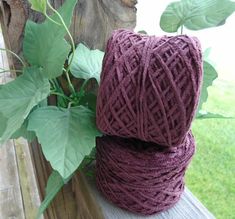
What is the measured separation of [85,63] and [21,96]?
14 cm

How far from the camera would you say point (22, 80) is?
52 centimetres

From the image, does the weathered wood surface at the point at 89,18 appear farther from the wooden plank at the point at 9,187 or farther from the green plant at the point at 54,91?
the wooden plank at the point at 9,187

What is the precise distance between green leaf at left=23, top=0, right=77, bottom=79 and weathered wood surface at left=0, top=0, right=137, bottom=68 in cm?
9

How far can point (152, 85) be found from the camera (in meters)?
0.42

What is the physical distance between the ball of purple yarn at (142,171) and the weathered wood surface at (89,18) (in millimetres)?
205

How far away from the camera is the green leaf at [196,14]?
51 centimetres

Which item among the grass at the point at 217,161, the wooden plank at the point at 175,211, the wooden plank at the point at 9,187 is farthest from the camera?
the wooden plank at the point at 9,187

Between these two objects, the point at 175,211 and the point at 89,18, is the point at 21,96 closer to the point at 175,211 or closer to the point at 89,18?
the point at 89,18

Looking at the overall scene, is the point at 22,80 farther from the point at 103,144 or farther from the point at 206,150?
the point at 206,150

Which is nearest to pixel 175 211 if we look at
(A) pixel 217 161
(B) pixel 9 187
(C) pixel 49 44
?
(C) pixel 49 44

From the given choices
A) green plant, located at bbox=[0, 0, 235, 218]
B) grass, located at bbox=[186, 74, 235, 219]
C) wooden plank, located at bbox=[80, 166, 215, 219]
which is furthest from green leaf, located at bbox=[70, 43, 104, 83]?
grass, located at bbox=[186, 74, 235, 219]

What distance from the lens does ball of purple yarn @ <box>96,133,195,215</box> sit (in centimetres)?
52

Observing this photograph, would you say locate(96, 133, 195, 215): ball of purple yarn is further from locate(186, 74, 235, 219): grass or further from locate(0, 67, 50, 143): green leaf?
locate(186, 74, 235, 219): grass

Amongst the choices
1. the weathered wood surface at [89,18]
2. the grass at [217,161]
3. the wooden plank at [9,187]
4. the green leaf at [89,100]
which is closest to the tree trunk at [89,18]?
the weathered wood surface at [89,18]
